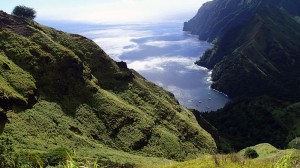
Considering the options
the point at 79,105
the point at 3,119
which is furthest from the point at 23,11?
the point at 3,119

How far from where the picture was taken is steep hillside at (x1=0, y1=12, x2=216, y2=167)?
372 ft

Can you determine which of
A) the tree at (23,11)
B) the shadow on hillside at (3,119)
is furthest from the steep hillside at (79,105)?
the tree at (23,11)

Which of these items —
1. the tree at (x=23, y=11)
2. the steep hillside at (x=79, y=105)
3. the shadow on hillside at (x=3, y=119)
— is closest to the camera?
the shadow on hillside at (x=3, y=119)

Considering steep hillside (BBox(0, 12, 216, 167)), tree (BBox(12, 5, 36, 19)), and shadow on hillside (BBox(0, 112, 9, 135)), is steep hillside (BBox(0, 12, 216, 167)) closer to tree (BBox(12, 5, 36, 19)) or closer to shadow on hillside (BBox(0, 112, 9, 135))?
shadow on hillside (BBox(0, 112, 9, 135))

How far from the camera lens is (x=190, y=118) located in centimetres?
17550

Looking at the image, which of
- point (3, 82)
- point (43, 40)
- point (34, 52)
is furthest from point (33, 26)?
point (3, 82)

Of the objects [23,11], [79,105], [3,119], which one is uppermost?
[23,11]

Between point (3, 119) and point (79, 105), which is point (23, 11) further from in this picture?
point (3, 119)

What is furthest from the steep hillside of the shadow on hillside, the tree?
the tree

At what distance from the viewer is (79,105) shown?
138875 millimetres

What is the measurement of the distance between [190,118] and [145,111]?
98.5ft

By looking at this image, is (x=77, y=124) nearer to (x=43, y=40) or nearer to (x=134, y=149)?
(x=134, y=149)

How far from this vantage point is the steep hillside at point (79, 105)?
113250mm

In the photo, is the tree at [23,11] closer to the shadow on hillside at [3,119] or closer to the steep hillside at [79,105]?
the steep hillside at [79,105]
